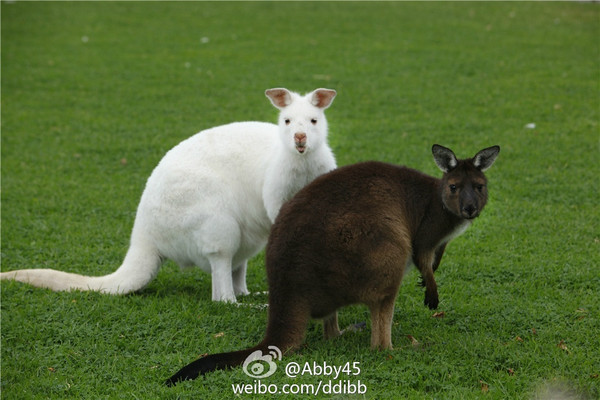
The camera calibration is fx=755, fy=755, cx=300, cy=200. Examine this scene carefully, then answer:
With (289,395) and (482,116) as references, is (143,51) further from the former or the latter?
(289,395)

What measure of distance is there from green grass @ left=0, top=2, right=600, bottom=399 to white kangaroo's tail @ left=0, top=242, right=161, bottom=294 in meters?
0.12

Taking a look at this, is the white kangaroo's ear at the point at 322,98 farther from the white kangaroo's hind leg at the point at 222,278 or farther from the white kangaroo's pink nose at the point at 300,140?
the white kangaroo's hind leg at the point at 222,278

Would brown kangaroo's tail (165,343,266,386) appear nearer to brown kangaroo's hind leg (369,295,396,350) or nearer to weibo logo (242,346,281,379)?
weibo logo (242,346,281,379)

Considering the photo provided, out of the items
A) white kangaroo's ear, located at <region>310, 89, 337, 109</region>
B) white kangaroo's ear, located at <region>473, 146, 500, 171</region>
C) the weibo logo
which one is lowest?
the weibo logo

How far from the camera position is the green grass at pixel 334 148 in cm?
416

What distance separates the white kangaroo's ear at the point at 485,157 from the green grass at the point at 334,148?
1.01 meters

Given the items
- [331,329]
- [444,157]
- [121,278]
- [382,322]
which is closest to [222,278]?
[121,278]

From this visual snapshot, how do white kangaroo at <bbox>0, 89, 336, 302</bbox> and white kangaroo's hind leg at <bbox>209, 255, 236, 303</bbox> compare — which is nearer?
white kangaroo at <bbox>0, 89, 336, 302</bbox>

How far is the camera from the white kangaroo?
488 cm

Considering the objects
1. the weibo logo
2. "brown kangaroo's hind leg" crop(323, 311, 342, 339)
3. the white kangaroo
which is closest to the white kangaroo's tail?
the white kangaroo

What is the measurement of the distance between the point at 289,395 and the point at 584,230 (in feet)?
11.9

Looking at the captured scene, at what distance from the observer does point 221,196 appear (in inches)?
199

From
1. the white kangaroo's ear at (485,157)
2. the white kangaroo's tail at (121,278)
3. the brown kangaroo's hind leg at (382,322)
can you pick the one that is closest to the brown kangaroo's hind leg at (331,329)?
the brown kangaroo's hind leg at (382,322)

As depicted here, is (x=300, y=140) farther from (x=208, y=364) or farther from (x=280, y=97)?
(x=208, y=364)
